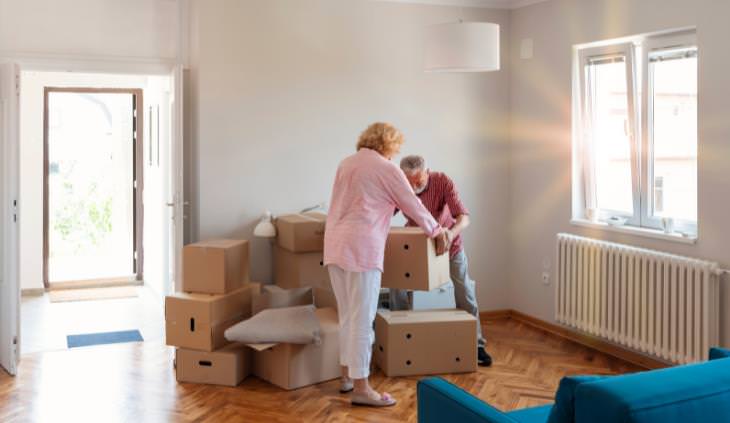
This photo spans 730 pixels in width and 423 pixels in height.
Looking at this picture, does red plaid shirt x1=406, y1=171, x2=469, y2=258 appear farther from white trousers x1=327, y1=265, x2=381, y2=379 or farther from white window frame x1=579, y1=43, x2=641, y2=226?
white window frame x1=579, y1=43, x2=641, y2=226

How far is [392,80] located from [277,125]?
983 millimetres

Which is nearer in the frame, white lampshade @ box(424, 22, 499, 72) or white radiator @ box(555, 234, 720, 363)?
white lampshade @ box(424, 22, 499, 72)

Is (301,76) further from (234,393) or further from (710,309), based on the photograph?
(710,309)

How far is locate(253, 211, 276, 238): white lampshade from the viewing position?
545cm

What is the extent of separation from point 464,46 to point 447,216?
112cm

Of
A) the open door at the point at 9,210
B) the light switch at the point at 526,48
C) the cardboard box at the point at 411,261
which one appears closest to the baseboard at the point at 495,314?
the cardboard box at the point at 411,261

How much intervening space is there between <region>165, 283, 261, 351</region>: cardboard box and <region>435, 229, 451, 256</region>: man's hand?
1336 millimetres

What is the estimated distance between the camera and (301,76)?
5.81 metres

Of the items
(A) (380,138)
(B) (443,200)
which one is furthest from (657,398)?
(B) (443,200)

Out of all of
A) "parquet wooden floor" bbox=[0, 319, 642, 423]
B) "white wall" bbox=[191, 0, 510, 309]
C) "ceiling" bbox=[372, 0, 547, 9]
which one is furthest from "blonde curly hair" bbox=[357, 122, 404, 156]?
"ceiling" bbox=[372, 0, 547, 9]

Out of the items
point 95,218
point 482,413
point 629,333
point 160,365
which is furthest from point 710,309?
point 95,218

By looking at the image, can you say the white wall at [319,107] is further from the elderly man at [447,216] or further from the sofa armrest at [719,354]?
the sofa armrest at [719,354]

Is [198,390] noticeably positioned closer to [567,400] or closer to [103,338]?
[103,338]

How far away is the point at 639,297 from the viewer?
5133 mm
